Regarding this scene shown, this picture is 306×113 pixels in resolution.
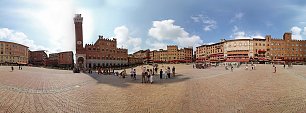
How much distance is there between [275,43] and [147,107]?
9158 centimetres

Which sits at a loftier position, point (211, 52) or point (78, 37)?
point (78, 37)

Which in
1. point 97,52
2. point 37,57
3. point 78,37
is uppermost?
point 78,37

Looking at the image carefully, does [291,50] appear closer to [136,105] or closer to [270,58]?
[270,58]

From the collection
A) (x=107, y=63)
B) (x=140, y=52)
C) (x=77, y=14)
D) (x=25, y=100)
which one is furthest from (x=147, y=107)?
(x=140, y=52)

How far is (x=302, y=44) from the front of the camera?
83.7 m

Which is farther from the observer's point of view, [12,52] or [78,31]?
[12,52]

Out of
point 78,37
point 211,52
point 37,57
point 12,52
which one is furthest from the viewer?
point 37,57

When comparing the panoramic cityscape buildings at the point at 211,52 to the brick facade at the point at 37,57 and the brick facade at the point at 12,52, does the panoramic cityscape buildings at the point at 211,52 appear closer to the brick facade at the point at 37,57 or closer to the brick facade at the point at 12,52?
the brick facade at the point at 12,52

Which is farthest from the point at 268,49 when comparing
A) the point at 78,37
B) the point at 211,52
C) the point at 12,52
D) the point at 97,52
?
the point at 12,52

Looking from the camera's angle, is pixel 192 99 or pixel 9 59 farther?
pixel 9 59

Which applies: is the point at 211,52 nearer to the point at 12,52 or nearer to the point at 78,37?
the point at 78,37

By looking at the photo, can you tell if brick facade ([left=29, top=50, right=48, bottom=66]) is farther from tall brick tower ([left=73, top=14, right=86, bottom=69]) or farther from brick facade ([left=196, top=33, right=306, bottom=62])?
brick facade ([left=196, top=33, right=306, bottom=62])

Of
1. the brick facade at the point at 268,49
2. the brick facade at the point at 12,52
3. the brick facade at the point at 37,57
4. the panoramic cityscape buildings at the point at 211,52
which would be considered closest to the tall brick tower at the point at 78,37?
the panoramic cityscape buildings at the point at 211,52

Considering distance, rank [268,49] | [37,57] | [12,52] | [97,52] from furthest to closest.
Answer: [37,57] → [12,52] → [268,49] → [97,52]
